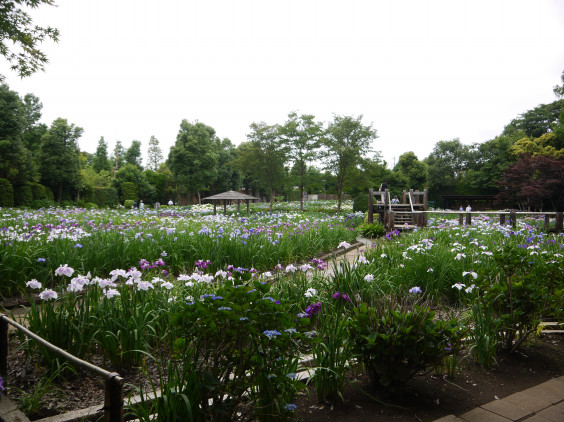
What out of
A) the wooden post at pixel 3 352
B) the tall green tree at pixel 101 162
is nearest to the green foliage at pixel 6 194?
the wooden post at pixel 3 352

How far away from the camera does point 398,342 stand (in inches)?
79.0

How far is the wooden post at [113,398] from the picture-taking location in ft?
4.95

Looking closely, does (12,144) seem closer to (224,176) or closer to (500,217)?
(224,176)

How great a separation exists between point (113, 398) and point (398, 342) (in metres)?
1.50

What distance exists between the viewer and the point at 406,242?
6.01 m

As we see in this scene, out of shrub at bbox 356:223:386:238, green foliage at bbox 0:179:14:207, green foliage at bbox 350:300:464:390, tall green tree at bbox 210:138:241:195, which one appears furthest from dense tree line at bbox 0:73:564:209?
green foliage at bbox 350:300:464:390

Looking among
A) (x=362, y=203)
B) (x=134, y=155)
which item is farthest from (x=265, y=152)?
(x=134, y=155)

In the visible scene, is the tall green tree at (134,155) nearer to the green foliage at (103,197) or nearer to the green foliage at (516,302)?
the green foliage at (103,197)

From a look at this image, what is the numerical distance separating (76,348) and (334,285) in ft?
8.00

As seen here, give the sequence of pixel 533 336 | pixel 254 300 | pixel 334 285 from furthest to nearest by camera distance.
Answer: pixel 334 285
pixel 533 336
pixel 254 300

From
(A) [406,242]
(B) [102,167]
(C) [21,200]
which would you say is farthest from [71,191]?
(A) [406,242]

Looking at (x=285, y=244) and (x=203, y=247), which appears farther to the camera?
(x=285, y=244)

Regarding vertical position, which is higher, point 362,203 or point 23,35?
point 23,35

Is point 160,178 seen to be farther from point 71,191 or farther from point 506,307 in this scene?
point 506,307
